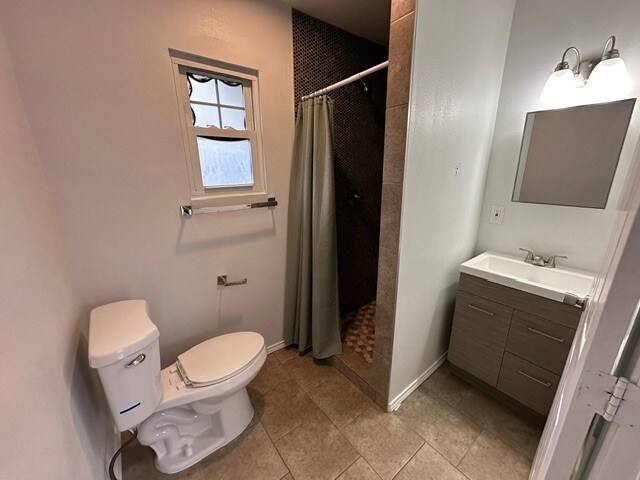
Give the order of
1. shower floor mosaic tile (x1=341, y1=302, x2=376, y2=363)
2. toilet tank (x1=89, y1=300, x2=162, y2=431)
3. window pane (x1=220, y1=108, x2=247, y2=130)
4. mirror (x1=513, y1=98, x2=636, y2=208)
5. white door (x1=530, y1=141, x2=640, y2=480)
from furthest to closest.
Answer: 1. shower floor mosaic tile (x1=341, y1=302, x2=376, y2=363)
2. window pane (x1=220, y1=108, x2=247, y2=130)
3. mirror (x1=513, y1=98, x2=636, y2=208)
4. toilet tank (x1=89, y1=300, x2=162, y2=431)
5. white door (x1=530, y1=141, x2=640, y2=480)

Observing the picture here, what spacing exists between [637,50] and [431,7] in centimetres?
112

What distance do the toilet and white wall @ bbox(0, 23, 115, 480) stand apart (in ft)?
0.38

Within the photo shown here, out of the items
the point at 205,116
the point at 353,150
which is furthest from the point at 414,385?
the point at 205,116

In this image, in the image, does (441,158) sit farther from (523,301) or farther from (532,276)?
(532,276)

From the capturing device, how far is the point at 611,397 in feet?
1.59

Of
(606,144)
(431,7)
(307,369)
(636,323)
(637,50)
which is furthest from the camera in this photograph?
(307,369)

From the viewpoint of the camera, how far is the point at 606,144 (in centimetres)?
138

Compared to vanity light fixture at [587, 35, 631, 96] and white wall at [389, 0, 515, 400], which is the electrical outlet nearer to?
white wall at [389, 0, 515, 400]

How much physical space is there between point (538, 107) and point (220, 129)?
2.00m

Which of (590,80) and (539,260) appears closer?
(590,80)

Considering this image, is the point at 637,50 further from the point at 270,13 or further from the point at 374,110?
the point at 270,13

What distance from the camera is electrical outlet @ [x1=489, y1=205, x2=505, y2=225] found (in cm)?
182

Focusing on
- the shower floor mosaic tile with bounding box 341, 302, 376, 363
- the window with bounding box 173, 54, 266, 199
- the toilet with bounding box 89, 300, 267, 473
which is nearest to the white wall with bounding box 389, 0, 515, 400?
the shower floor mosaic tile with bounding box 341, 302, 376, 363

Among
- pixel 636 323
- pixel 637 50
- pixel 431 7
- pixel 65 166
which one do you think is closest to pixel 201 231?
pixel 65 166
